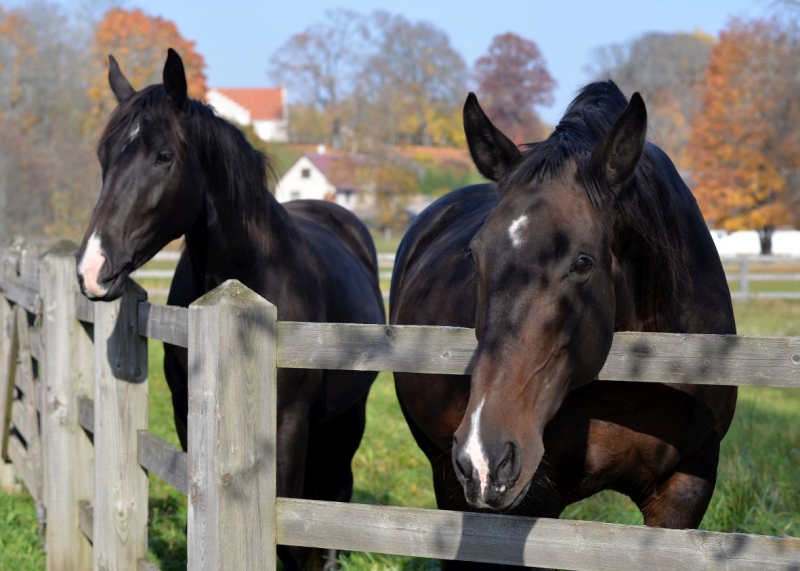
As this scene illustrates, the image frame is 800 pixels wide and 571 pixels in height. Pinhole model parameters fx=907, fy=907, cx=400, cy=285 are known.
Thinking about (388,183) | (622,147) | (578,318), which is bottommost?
(578,318)

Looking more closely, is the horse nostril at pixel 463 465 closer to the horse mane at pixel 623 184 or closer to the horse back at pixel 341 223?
the horse mane at pixel 623 184

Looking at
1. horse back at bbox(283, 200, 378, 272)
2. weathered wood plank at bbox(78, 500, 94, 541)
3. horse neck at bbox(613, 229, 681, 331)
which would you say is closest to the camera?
horse neck at bbox(613, 229, 681, 331)

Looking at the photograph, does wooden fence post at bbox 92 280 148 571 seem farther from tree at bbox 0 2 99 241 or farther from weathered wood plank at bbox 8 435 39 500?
tree at bbox 0 2 99 241

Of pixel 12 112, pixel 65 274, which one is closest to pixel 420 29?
pixel 12 112

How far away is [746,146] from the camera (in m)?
34.5

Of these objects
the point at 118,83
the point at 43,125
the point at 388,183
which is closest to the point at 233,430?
the point at 118,83

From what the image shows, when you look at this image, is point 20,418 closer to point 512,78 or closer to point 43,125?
point 43,125

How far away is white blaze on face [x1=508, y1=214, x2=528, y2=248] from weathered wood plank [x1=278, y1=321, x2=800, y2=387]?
1.00 feet

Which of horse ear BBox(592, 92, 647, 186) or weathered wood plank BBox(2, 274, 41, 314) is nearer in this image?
horse ear BBox(592, 92, 647, 186)

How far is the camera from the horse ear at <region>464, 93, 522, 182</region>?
9.30 ft

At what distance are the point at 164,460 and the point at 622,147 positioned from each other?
2018mm

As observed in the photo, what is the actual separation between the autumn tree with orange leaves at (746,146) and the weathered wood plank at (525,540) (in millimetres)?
30022

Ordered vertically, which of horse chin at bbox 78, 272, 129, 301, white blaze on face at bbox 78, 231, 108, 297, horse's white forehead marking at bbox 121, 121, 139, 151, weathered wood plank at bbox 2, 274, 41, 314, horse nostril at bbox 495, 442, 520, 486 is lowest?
horse nostril at bbox 495, 442, 520, 486

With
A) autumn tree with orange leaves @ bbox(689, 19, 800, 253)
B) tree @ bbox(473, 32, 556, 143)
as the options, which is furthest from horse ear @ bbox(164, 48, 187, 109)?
tree @ bbox(473, 32, 556, 143)
